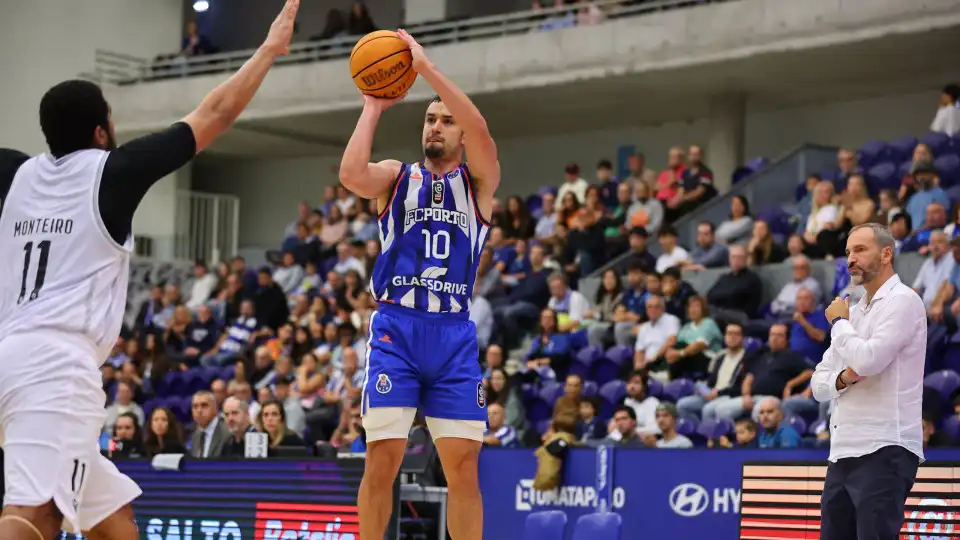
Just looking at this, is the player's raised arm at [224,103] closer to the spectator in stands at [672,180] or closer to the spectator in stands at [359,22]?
the spectator in stands at [672,180]

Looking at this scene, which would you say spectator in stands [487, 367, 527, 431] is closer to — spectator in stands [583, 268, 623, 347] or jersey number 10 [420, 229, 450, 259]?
spectator in stands [583, 268, 623, 347]

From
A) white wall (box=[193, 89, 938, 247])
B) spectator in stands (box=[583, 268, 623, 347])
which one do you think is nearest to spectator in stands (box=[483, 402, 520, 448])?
spectator in stands (box=[583, 268, 623, 347])

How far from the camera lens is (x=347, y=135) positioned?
25625mm

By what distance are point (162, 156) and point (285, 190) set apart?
24218 millimetres

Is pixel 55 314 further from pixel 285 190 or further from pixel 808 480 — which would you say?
pixel 285 190

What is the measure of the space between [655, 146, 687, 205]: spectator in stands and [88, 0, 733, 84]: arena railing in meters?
2.36

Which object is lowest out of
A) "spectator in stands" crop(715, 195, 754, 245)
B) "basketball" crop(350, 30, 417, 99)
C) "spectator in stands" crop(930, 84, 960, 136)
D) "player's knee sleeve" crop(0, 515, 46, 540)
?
"player's knee sleeve" crop(0, 515, 46, 540)

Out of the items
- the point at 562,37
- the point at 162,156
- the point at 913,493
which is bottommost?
the point at 913,493

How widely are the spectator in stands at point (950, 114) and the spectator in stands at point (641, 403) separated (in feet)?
17.2

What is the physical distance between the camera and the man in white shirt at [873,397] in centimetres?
623

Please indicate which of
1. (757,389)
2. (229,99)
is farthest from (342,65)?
(229,99)

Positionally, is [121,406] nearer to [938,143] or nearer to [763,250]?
[763,250]

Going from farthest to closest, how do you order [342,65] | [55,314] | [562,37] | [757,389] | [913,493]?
[342,65] < [562,37] < [757,389] < [913,493] < [55,314]

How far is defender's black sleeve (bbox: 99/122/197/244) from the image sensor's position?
181 inches
